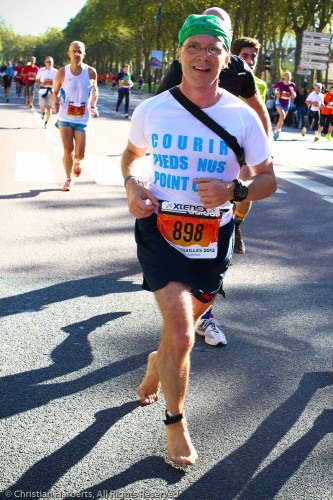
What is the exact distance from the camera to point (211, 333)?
516 cm

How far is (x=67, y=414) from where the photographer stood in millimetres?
3939

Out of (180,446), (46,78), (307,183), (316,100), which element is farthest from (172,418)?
(316,100)

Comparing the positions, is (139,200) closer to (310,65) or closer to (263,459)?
(263,459)

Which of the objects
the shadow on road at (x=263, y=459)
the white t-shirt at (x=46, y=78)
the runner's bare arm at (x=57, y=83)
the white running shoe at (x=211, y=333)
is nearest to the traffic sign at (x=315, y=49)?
the white t-shirt at (x=46, y=78)

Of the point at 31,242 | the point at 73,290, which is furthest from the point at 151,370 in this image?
the point at 31,242

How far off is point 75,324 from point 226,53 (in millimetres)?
2386

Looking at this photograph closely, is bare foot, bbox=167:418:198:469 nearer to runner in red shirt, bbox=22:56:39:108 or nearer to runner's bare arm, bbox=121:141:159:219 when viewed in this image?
runner's bare arm, bbox=121:141:159:219

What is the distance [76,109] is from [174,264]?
7515mm

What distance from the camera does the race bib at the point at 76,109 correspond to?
10688 mm

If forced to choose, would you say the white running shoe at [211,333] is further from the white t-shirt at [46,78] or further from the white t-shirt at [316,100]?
the white t-shirt at [316,100]

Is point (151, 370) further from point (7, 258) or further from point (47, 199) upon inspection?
point (47, 199)

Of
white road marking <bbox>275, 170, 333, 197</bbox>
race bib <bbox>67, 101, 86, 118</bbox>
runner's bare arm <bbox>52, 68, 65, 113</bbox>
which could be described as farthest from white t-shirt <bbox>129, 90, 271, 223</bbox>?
white road marking <bbox>275, 170, 333, 197</bbox>

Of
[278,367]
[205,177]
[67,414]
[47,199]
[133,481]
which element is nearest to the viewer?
[133,481]

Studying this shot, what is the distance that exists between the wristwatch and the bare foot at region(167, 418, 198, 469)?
3.35 ft
